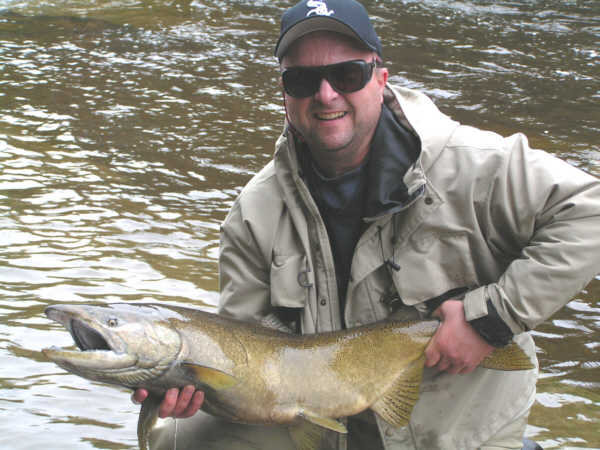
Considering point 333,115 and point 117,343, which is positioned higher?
point 333,115

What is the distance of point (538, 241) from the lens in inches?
121

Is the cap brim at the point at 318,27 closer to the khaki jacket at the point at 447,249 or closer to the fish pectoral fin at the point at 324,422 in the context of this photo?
the khaki jacket at the point at 447,249

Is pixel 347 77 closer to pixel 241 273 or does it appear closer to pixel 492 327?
pixel 241 273

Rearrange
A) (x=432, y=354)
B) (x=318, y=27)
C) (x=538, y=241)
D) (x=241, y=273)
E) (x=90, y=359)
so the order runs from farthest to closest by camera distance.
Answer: (x=241, y=273), (x=318, y=27), (x=432, y=354), (x=538, y=241), (x=90, y=359)

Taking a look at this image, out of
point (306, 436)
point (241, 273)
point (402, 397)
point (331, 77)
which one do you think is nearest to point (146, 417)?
point (306, 436)

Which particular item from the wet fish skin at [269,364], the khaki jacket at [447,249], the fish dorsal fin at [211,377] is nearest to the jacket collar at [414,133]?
the khaki jacket at [447,249]

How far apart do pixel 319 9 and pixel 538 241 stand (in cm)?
135

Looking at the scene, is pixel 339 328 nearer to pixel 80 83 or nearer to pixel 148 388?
pixel 148 388

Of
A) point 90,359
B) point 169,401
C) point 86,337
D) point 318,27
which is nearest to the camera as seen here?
point 90,359

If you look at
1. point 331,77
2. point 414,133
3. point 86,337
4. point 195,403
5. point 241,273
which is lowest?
point 195,403

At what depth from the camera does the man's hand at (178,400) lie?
2918 mm

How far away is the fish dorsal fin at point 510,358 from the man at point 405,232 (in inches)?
3.3

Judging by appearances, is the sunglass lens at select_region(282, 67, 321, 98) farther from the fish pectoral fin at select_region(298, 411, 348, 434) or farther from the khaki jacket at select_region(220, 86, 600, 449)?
the fish pectoral fin at select_region(298, 411, 348, 434)

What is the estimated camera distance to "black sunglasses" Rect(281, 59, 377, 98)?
329 centimetres
